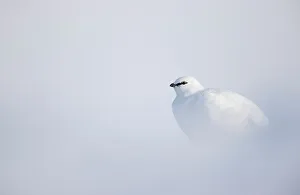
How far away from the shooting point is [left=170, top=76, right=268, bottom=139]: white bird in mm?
1426

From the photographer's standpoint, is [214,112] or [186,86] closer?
[214,112]

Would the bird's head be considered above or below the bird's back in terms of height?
above

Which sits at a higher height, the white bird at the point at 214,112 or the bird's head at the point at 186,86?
the bird's head at the point at 186,86

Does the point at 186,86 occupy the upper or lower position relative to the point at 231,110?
upper

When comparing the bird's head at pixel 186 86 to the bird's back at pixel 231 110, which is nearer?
the bird's back at pixel 231 110

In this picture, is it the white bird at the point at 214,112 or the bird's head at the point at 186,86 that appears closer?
the white bird at the point at 214,112

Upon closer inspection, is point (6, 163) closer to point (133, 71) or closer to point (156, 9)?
point (133, 71)

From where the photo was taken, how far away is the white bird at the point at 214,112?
1426 millimetres

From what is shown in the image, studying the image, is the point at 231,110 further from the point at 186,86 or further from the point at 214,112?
the point at 186,86

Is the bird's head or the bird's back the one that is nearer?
the bird's back

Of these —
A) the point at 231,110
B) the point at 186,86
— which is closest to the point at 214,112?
the point at 231,110

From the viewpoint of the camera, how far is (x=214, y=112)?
142 cm

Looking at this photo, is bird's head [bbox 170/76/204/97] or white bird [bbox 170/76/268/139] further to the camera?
bird's head [bbox 170/76/204/97]

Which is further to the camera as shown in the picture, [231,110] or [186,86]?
[186,86]
